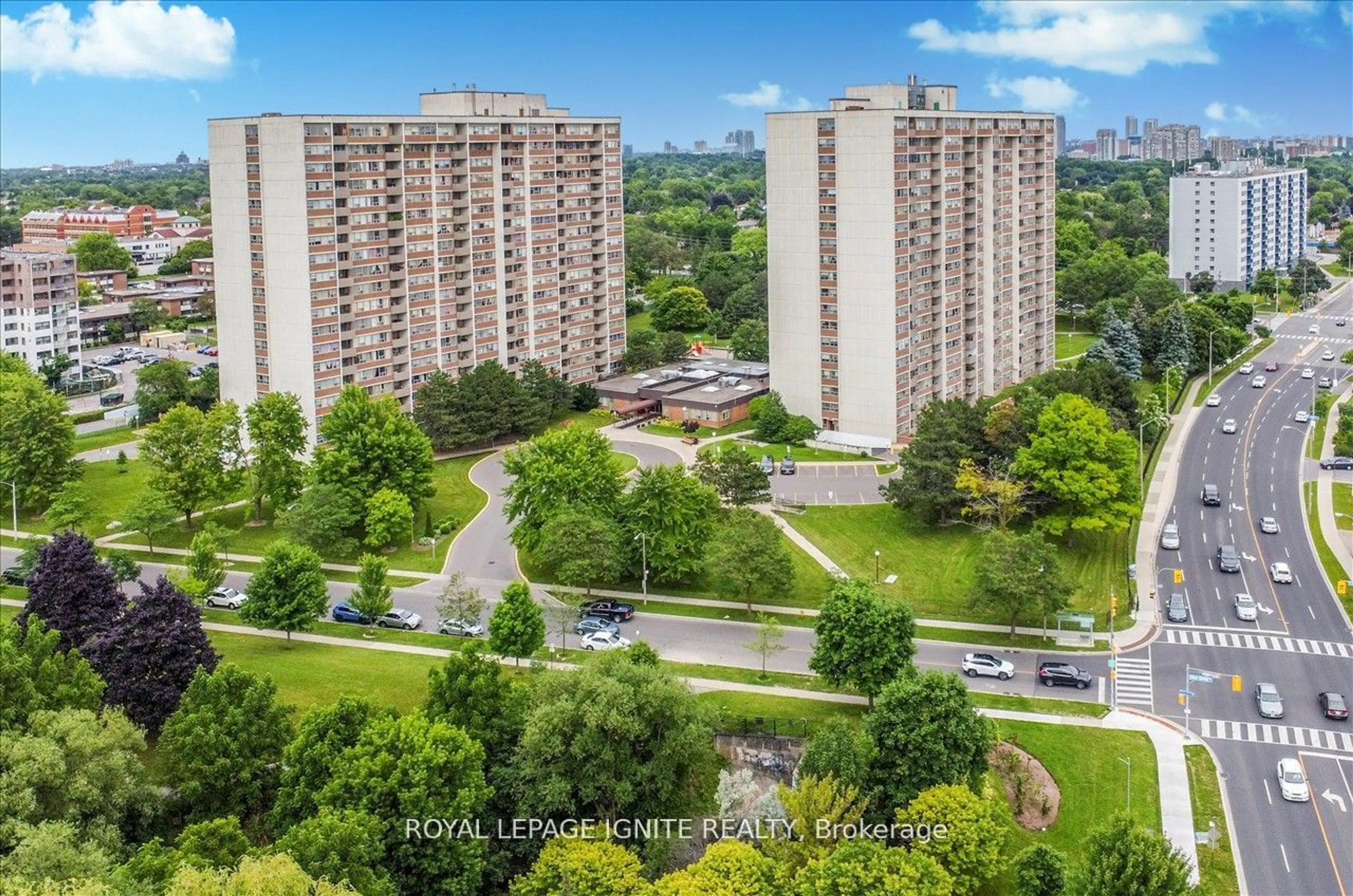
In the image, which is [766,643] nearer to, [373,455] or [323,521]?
[323,521]

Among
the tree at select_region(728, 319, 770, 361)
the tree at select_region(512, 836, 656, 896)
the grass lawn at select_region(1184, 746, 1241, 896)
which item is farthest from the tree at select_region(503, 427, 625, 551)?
the tree at select_region(728, 319, 770, 361)

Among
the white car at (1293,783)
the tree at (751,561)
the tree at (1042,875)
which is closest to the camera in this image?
the tree at (1042,875)

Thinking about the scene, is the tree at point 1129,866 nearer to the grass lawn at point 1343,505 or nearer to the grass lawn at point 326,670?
the grass lawn at point 326,670

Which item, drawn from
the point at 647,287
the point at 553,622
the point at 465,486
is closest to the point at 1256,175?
the point at 647,287

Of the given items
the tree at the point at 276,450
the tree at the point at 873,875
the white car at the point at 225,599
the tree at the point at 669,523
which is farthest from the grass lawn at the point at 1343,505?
the white car at the point at 225,599

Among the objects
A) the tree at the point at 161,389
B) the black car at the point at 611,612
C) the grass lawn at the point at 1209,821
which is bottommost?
the grass lawn at the point at 1209,821

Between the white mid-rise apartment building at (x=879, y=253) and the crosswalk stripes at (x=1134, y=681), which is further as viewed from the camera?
the white mid-rise apartment building at (x=879, y=253)

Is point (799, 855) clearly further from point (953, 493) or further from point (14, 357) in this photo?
point (14, 357)
